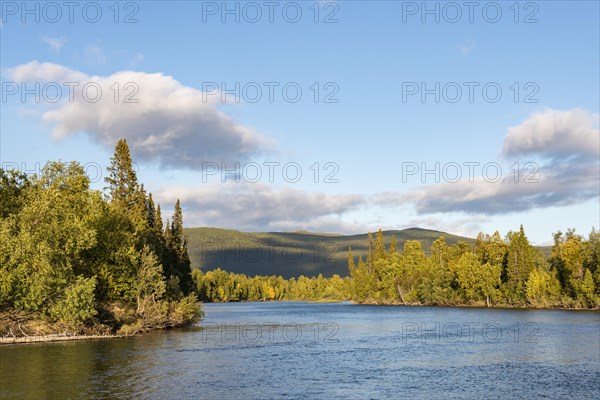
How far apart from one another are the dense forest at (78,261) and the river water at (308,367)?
15.0 ft

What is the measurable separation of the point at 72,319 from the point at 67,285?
3992 millimetres

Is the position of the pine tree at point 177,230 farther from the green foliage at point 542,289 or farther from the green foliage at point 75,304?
the green foliage at point 542,289

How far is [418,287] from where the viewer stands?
627 feet

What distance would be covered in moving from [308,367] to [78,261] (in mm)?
39548

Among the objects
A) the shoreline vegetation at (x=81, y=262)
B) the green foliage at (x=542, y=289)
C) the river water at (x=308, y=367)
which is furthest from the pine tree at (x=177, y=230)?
the green foliage at (x=542, y=289)

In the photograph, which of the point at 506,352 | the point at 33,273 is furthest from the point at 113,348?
the point at 506,352

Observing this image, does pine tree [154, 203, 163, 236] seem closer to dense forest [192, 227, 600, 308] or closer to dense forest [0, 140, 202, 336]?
dense forest [0, 140, 202, 336]

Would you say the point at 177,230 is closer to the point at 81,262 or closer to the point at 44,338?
the point at 81,262

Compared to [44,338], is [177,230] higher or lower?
higher

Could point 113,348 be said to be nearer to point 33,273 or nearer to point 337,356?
point 33,273

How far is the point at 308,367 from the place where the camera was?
51.0 meters

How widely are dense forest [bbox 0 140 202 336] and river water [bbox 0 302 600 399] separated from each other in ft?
15.0

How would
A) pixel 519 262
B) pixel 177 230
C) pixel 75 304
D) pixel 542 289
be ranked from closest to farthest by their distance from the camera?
pixel 75 304
pixel 177 230
pixel 542 289
pixel 519 262

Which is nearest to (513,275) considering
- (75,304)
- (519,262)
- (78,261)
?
(519,262)
